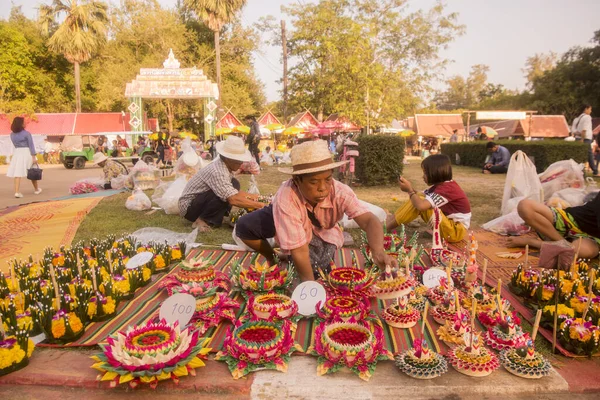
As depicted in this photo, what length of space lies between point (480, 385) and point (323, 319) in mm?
1002

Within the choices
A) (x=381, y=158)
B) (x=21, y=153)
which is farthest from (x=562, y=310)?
(x=21, y=153)

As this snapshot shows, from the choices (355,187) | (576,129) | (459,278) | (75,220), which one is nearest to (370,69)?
(576,129)

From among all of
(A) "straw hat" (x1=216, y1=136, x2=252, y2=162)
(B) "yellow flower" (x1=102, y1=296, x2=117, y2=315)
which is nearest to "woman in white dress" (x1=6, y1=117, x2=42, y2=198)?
(A) "straw hat" (x1=216, y1=136, x2=252, y2=162)

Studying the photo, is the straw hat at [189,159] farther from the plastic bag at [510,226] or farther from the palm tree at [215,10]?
the palm tree at [215,10]

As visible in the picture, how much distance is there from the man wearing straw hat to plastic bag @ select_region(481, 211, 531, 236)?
291 centimetres

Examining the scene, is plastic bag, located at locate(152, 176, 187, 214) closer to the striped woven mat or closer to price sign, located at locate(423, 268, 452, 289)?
the striped woven mat

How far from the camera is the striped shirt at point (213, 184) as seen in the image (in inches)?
194

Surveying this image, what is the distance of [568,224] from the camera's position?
4.08 meters

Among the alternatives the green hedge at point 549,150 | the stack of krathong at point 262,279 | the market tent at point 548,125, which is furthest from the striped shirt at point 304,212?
the market tent at point 548,125

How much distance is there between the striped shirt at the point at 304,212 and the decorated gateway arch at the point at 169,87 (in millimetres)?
22108

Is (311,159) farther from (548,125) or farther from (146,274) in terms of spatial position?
(548,125)

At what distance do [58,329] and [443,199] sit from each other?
365 cm

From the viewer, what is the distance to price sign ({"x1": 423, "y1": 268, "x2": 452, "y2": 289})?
10.3 ft

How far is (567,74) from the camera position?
99.6ft
